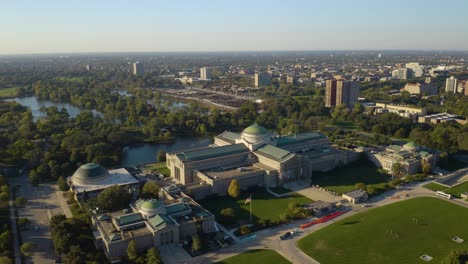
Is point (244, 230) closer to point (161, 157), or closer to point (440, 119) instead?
point (161, 157)

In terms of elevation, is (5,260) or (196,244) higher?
(5,260)

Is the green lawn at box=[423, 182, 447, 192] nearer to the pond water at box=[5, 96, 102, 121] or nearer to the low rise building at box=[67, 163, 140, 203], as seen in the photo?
the low rise building at box=[67, 163, 140, 203]

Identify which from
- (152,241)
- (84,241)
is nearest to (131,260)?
(152,241)

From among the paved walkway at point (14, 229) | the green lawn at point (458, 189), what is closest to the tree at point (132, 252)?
the paved walkway at point (14, 229)

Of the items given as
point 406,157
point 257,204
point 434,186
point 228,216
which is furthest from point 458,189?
point 228,216

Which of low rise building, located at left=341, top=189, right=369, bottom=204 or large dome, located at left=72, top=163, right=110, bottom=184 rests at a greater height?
large dome, located at left=72, top=163, right=110, bottom=184

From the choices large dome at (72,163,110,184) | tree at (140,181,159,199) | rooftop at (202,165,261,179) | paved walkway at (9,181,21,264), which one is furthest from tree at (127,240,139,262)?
rooftop at (202,165,261,179)
